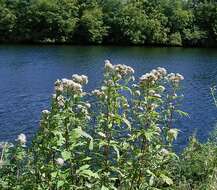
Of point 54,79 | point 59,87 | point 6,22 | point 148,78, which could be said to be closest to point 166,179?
point 148,78

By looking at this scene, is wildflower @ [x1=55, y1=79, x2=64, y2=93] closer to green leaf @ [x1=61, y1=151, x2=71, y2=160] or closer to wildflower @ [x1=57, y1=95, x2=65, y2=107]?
wildflower @ [x1=57, y1=95, x2=65, y2=107]

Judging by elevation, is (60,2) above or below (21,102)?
above

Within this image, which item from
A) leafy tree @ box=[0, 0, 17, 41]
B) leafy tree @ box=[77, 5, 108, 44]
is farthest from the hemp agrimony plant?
leafy tree @ box=[0, 0, 17, 41]

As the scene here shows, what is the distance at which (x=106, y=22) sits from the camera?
108 m

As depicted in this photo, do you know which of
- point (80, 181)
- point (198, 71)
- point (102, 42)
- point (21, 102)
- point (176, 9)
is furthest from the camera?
point (176, 9)

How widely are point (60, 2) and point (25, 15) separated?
8521mm

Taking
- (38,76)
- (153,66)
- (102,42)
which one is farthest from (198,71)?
(102,42)

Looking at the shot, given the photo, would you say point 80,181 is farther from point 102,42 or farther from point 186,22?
point 186,22

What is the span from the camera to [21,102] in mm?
35625

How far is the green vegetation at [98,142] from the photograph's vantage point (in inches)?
247

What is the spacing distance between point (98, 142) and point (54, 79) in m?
42.2

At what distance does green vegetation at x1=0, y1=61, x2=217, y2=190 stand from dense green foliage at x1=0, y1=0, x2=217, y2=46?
312 feet

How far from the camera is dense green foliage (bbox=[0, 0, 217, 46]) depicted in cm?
10275

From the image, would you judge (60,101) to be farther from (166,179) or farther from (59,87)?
(166,179)
